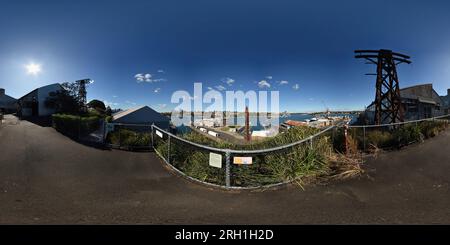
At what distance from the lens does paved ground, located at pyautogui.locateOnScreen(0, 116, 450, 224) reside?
4.03 m

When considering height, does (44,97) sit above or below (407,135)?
above

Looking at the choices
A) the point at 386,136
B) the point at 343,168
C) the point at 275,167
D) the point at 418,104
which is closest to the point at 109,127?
the point at 275,167

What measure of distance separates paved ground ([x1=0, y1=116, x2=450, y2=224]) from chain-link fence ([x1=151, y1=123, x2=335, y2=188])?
430 mm

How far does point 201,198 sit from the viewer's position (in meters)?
5.11

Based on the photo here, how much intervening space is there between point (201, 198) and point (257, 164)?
6.32 feet

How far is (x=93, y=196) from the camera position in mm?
5219

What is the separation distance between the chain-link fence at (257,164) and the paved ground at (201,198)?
430mm

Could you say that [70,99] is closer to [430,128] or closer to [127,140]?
[127,140]

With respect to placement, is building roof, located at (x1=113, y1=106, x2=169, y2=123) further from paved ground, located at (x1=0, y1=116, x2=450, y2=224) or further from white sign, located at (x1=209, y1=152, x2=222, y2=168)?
white sign, located at (x1=209, y1=152, x2=222, y2=168)

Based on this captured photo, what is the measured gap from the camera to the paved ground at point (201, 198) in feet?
13.2

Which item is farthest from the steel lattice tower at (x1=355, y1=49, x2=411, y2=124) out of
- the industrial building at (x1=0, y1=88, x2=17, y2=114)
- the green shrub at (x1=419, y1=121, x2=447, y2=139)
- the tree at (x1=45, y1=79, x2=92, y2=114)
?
the industrial building at (x1=0, y1=88, x2=17, y2=114)

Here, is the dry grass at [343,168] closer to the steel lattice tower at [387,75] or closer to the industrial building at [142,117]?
the steel lattice tower at [387,75]

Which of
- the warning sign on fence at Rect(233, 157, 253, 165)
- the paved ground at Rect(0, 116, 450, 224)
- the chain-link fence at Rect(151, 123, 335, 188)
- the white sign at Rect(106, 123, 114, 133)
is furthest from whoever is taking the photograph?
the white sign at Rect(106, 123, 114, 133)

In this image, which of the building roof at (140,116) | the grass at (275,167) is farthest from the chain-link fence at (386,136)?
the building roof at (140,116)
